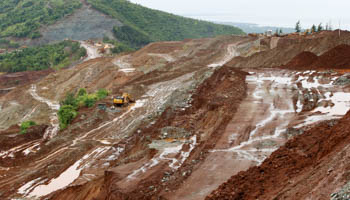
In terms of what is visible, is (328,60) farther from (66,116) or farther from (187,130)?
(66,116)

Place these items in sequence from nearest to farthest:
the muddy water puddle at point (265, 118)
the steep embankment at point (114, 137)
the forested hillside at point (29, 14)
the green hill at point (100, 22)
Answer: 1. the muddy water puddle at point (265, 118)
2. the steep embankment at point (114, 137)
3. the forested hillside at point (29, 14)
4. the green hill at point (100, 22)

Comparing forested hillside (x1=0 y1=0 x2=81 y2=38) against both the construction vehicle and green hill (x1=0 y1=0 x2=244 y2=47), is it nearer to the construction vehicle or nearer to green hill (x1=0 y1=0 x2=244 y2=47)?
green hill (x1=0 y1=0 x2=244 y2=47)

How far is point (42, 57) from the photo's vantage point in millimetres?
70250

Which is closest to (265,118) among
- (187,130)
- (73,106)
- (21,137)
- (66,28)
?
(187,130)

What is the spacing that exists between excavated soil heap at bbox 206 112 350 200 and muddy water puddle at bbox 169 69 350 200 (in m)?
1.33

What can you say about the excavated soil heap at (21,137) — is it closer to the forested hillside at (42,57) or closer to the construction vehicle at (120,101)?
the construction vehicle at (120,101)

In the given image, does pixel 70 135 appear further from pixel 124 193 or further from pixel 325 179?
pixel 325 179

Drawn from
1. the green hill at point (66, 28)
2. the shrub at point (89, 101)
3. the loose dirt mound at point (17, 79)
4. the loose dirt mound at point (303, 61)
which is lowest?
the loose dirt mound at point (17, 79)

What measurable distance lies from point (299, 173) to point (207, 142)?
6397mm

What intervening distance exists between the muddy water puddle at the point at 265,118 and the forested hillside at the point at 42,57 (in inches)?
2063

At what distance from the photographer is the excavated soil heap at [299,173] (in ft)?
22.3

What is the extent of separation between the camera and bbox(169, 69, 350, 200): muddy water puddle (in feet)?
37.7

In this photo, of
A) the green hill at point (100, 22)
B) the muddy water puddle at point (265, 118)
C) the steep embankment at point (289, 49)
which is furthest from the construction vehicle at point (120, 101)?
the green hill at point (100, 22)

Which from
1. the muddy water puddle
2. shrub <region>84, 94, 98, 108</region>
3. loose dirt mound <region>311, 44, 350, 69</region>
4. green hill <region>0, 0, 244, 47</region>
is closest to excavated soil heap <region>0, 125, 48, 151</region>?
shrub <region>84, 94, 98, 108</region>
